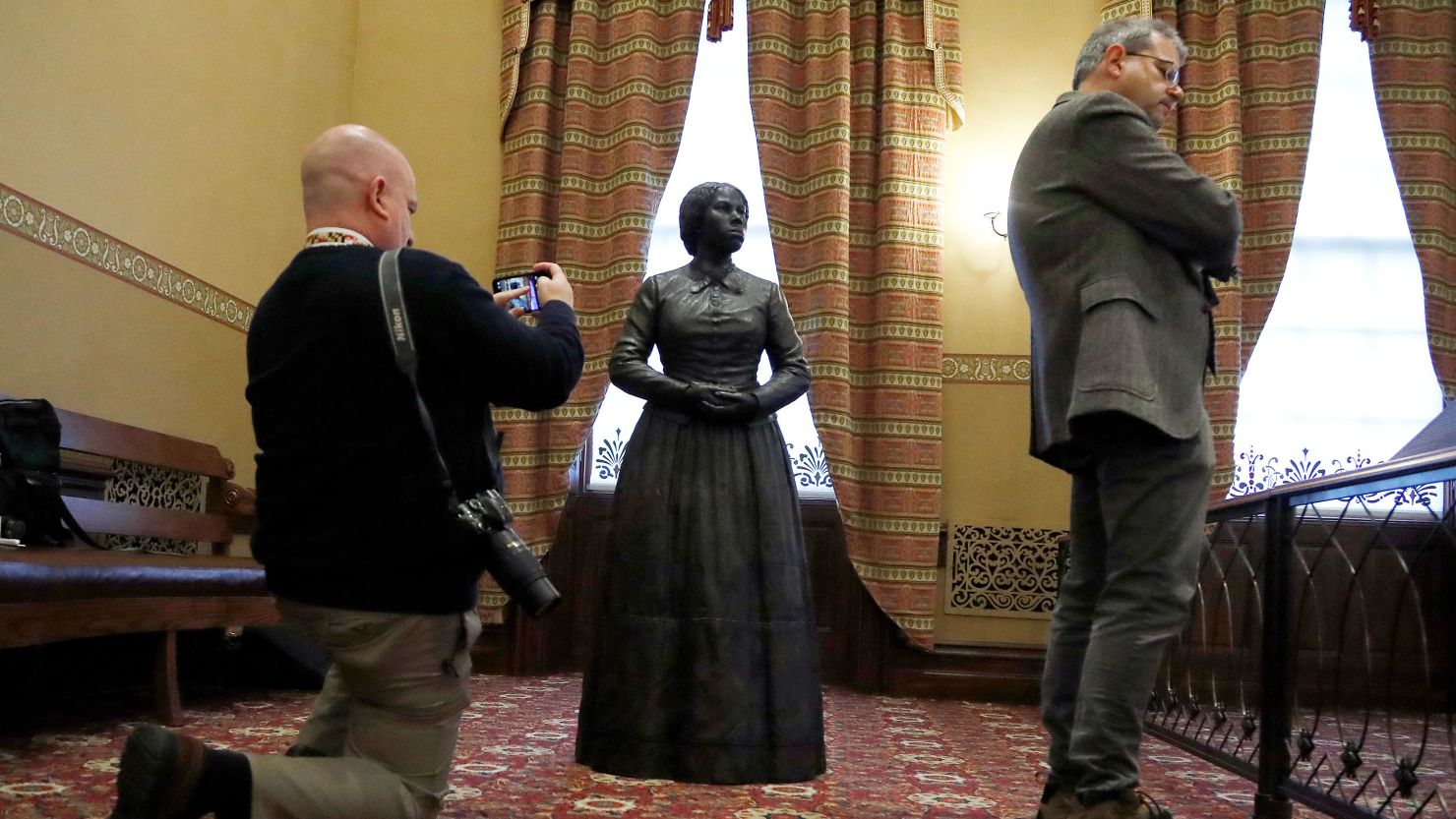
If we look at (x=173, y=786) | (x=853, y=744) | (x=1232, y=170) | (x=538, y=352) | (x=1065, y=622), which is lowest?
(x=853, y=744)

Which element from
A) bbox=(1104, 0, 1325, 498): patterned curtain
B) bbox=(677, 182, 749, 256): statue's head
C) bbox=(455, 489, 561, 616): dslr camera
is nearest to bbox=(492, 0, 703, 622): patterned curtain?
bbox=(677, 182, 749, 256): statue's head

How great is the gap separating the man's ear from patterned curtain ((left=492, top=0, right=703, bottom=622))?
3927mm

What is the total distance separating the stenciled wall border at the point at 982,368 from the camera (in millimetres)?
5988

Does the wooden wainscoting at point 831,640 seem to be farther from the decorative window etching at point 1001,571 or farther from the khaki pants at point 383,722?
the khaki pants at point 383,722

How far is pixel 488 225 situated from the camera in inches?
249

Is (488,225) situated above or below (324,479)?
above

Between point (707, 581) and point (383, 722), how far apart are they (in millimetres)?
1664

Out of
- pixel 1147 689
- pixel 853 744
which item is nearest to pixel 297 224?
pixel 853 744

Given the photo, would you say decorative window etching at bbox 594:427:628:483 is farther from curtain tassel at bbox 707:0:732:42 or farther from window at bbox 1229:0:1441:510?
window at bbox 1229:0:1441:510

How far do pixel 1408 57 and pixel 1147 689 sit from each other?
4980mm

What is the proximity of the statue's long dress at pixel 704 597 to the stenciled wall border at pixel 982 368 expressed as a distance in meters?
2.51

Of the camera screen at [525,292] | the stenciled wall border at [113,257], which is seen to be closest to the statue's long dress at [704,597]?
the camera screen at [525,292]

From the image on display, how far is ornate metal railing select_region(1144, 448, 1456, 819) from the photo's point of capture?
9.44ft

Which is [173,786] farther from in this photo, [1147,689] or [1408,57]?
[1408,57]
